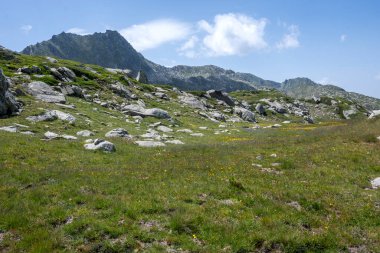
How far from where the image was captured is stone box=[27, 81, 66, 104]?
56.9 metres

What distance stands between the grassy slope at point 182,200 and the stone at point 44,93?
27565 millimetres

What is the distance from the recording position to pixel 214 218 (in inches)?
622

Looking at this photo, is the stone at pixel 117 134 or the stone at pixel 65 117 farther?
the stone at pixel 65 117

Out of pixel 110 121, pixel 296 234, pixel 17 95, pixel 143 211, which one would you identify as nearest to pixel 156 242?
pixel 143 211

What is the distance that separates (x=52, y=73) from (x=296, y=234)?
241 ft

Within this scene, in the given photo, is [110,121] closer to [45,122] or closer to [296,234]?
[45,122]

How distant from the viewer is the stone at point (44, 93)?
56938 millimetres

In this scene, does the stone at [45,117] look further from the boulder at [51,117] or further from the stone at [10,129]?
the stone at [10,129]

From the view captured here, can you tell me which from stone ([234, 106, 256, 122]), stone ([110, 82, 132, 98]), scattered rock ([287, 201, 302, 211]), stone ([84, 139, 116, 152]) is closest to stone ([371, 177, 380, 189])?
scattered rock ([287, 201, 302, 211])

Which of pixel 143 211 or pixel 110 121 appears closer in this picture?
pixel 143 211

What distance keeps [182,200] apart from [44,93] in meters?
49.3

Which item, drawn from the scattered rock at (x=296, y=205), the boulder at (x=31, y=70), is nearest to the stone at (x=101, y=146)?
the scattered rock at (x=296, y=205)

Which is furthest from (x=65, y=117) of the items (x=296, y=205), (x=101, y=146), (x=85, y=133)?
(x=296, y=205)

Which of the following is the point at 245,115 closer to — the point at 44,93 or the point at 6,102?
the point at 44,93
